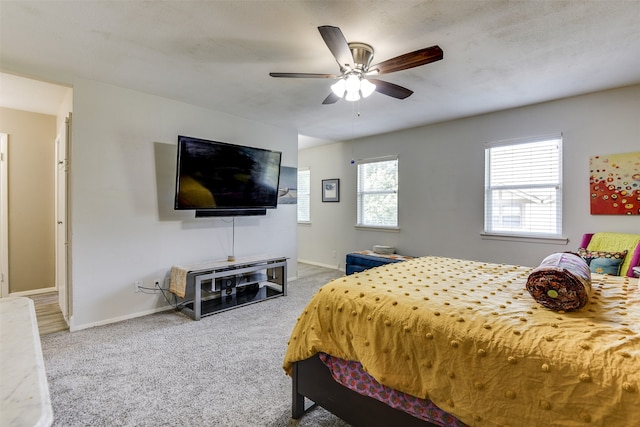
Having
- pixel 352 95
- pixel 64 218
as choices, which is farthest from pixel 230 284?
pixel 352 95

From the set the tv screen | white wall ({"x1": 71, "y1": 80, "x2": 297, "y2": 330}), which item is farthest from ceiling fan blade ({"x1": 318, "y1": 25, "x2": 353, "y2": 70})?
white wall ({"x1": 71, "y1": 80, "x2": 297, "y2": 330})

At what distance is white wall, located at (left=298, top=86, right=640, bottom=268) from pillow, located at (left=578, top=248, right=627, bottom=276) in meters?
0.57

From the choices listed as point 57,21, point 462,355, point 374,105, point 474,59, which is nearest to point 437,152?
point 374,105

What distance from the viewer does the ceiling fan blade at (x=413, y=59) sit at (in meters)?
1.98

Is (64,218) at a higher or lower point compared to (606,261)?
higher

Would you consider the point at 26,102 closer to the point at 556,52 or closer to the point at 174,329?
the point at 174,329

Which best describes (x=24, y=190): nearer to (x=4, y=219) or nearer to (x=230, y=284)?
(x=4, y=219)

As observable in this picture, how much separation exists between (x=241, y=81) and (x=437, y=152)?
116 inches

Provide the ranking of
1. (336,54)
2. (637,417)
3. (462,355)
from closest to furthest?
(637,417)
(462,355)
(336,54)

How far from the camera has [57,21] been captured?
210cm

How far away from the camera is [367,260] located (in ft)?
15.3

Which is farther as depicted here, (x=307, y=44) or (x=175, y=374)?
(x=307, y=44)

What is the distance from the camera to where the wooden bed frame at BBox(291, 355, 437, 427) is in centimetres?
139

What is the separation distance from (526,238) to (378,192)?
227 centimetres
